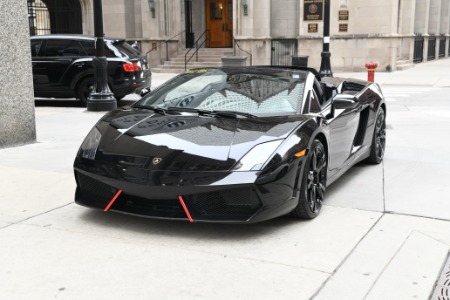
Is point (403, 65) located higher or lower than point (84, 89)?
lower

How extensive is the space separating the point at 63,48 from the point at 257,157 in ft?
33.7

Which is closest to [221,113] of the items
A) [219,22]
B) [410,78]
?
[410,78]

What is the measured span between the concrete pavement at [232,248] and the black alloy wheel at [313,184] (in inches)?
4.3

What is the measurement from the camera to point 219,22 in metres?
27.7

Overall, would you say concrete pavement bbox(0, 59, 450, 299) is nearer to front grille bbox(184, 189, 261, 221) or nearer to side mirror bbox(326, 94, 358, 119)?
front grille bbox(184, 189, 261, 221)

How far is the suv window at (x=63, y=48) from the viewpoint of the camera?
13477mm

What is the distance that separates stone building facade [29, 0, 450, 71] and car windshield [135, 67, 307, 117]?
63.2ft

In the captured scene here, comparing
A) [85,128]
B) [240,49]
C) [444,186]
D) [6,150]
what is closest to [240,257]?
[444,186]

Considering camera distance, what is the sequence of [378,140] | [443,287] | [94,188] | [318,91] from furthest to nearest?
1. [378,140]
2. [318,91]
3. [94,188]
4. [443,287]

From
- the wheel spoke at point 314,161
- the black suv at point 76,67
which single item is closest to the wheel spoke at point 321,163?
the wheel spoke at point 314,161

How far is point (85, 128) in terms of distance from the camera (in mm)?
10188

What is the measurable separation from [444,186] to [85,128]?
6.38 metres

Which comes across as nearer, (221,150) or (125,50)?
(221,150)

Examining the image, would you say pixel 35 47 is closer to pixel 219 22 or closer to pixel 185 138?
pixel 185 138
